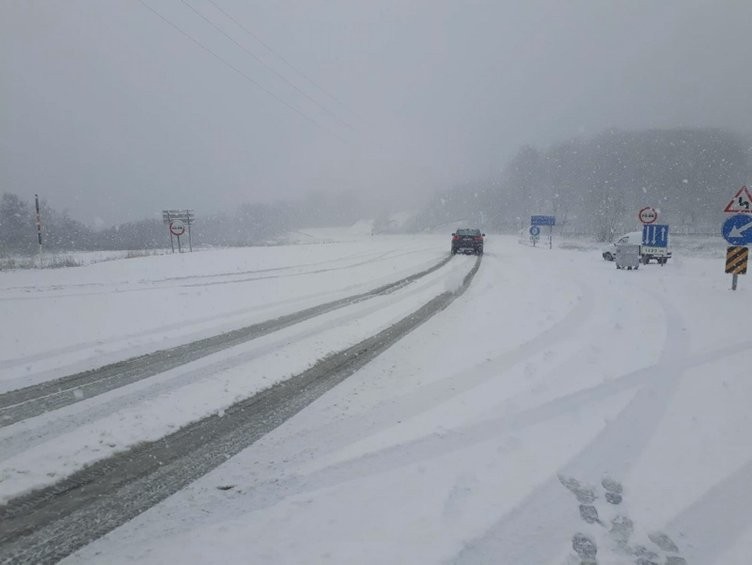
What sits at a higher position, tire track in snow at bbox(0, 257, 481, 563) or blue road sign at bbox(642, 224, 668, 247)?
blue road sign at bbox(642, 224, 668, 247)

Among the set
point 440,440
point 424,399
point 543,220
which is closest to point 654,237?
point 543,220

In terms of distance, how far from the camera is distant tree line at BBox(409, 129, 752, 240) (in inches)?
3000

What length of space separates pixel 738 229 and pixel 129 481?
14048 mm

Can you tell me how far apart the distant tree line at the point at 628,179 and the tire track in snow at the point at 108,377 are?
2616 inches

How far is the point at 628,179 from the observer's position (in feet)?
268

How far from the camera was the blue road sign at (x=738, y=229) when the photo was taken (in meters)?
10.5

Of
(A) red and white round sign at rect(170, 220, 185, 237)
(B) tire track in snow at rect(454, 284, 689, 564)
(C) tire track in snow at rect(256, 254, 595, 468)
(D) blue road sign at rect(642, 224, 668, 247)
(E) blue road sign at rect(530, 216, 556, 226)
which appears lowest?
(B) tire track in snow at rect(454, 284, 689, 564)

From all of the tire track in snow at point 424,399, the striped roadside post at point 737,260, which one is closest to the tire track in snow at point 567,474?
the tire track in snow at point 424,399

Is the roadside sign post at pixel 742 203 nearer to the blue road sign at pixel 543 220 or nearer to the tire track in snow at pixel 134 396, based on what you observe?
the tire track in snow at pixel 134 396

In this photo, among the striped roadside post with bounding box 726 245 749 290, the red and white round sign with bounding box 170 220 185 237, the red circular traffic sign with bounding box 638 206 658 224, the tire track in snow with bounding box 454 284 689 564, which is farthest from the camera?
the red and white round sign with bounding box 170 220 185 237

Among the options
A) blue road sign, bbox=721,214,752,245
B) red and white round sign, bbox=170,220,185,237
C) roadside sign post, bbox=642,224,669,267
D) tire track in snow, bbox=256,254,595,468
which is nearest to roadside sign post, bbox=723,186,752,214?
blue road sign, bbox=721,214,752,245

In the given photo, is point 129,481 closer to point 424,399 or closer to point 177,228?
point 424,399

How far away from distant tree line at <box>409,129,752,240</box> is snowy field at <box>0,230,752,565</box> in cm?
6504

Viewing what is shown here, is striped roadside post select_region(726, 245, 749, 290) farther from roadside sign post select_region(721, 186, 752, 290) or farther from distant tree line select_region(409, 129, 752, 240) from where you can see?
distant tree line select_region(409, 129, 752, 240)
